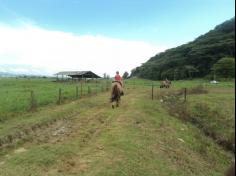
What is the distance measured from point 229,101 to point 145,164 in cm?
1648

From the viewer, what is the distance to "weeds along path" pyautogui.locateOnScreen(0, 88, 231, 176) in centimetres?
768

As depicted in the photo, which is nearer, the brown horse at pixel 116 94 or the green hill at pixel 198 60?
the brown horse at pixel 116 94

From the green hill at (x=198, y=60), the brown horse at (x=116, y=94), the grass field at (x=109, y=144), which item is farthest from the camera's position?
the green hill at (x=198, y=60)

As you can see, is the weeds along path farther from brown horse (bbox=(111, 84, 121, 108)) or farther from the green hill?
the green hill

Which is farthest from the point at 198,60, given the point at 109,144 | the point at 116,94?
the point at 109,144

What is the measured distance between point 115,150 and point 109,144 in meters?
0.60

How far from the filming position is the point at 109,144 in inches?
375

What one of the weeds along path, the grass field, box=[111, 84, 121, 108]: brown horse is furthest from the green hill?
the weeds along path

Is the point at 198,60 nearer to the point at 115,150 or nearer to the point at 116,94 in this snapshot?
the point at 116,94

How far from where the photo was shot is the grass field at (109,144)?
7.80m

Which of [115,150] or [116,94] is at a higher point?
[116,94]

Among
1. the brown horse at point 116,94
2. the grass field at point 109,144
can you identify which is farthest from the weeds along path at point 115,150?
the brown horse at point 116,94

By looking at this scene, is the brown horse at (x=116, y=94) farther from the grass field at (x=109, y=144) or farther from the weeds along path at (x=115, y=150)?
the weeds along path at (x=115, y=150)

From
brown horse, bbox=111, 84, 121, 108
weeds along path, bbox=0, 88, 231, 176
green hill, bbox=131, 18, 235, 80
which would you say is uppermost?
green hill, bbox=131, 18, 235, 80
